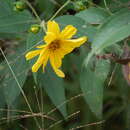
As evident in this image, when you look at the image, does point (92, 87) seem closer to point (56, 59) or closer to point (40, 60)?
point (56, 59)

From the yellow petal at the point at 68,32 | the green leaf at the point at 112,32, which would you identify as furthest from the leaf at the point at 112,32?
the yellow petal at the point at 68,32

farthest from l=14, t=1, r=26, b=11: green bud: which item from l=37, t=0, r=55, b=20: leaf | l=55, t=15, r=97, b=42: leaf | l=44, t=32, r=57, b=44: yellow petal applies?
l=37, t=0, r=55, b=20: leaf

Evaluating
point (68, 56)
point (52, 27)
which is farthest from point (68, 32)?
point (68, 56)

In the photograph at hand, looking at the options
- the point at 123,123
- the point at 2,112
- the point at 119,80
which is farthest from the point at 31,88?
the point at 123,123

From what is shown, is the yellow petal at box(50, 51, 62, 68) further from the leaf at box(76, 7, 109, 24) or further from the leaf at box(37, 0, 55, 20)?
the leaf at box(37, 0, 55, 20)

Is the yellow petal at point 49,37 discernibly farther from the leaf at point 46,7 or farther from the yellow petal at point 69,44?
the leaf at point 46,7

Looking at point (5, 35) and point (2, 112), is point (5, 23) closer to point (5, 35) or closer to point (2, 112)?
point (5, 35)
